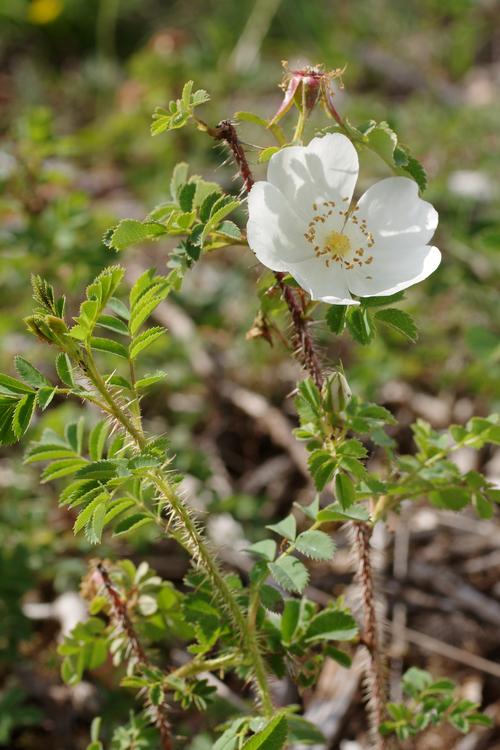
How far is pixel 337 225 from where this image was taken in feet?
4.70

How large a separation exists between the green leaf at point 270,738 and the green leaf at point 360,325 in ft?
1.85

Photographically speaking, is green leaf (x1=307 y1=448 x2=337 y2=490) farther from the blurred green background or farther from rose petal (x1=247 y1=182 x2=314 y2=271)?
the blurred green background

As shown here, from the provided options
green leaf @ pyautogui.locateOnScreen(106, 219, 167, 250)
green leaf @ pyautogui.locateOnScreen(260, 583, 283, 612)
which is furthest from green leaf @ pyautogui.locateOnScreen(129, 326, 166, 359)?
green leaf @ pyautogui.locateOnScreen(260, 583, 283, 612)

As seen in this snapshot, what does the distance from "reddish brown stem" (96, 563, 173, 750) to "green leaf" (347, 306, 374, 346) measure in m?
0.58

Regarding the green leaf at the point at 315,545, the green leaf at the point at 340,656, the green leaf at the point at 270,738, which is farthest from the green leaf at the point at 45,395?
the green leaf at the point at 340,656

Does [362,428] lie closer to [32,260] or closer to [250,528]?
[250,528]

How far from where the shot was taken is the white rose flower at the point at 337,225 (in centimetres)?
132

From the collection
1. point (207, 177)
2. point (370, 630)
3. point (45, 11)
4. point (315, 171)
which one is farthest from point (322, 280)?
point (45, 11)

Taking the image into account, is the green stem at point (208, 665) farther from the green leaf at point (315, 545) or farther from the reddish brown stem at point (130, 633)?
the green leaf at point (315, 545)

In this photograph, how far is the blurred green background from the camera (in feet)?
7.89

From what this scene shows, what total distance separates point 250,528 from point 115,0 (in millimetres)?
4543

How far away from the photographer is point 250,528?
99.0 inches

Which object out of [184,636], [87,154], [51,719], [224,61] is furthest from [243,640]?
[224,61]

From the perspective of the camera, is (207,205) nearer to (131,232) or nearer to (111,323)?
(131,232)
